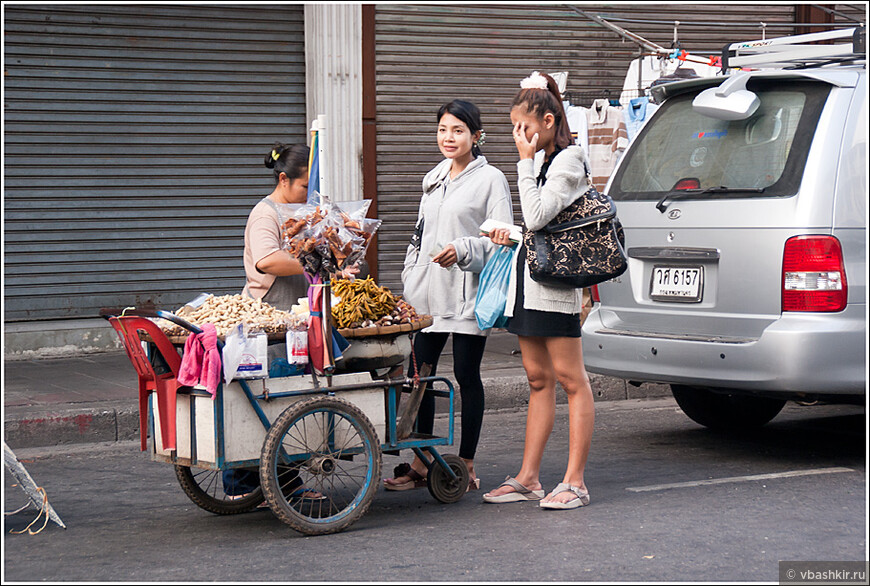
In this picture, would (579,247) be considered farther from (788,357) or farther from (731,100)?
(731,100)

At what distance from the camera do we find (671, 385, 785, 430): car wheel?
654 cm

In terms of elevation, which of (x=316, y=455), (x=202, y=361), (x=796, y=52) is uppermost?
(x=796, y=52)

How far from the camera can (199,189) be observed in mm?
10125

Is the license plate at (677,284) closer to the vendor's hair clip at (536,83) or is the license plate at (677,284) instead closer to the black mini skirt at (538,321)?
the black mini skirt at (538,321)

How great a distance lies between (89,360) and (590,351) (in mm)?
4909

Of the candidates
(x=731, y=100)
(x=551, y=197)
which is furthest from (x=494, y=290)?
(x=731, y=100)

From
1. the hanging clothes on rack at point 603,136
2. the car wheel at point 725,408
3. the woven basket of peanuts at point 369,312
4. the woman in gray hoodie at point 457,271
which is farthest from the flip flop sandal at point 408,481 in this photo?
the hanging clothes on rack at point 603,136

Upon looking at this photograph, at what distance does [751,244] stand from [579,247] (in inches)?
41.9

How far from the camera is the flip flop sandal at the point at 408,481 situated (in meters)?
5.23

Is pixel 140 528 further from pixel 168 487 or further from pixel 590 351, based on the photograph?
pixel 590 351

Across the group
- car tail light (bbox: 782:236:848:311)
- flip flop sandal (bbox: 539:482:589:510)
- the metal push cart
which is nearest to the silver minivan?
car tail light (bbox: 782:236:848:311)

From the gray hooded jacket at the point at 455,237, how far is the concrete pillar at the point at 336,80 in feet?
16.8

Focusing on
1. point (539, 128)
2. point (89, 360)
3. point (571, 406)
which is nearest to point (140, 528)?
point (571, 406)

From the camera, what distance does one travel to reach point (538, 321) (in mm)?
4789
